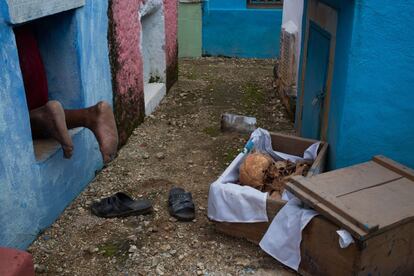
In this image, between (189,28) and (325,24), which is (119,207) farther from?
(189,28)

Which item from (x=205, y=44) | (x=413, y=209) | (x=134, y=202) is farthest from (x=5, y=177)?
(x=205, y=44)

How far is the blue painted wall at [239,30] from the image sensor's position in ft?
35.4

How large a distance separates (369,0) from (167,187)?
97.3 inches

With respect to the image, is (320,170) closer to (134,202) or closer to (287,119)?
(134,202)

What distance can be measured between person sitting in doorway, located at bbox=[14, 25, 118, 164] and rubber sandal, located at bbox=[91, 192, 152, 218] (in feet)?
1.45

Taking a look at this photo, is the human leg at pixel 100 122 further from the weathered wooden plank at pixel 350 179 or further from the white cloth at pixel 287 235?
the weathered wooden plank at pixel 350 179

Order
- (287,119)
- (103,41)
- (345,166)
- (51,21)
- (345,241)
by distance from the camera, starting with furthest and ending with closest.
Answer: (287,119), (103,41), (51,21), (345,166), (345,241)

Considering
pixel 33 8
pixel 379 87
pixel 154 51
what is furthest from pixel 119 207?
pixel 154 51

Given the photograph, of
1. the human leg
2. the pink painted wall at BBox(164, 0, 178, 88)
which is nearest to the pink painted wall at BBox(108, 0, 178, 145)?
the human leg

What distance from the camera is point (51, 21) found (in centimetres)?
397

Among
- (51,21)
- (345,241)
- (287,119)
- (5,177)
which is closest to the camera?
(345,241)

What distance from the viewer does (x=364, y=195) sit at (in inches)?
115

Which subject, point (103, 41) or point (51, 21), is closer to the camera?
point (51, 21)

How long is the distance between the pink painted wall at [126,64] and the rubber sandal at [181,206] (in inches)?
62.4
